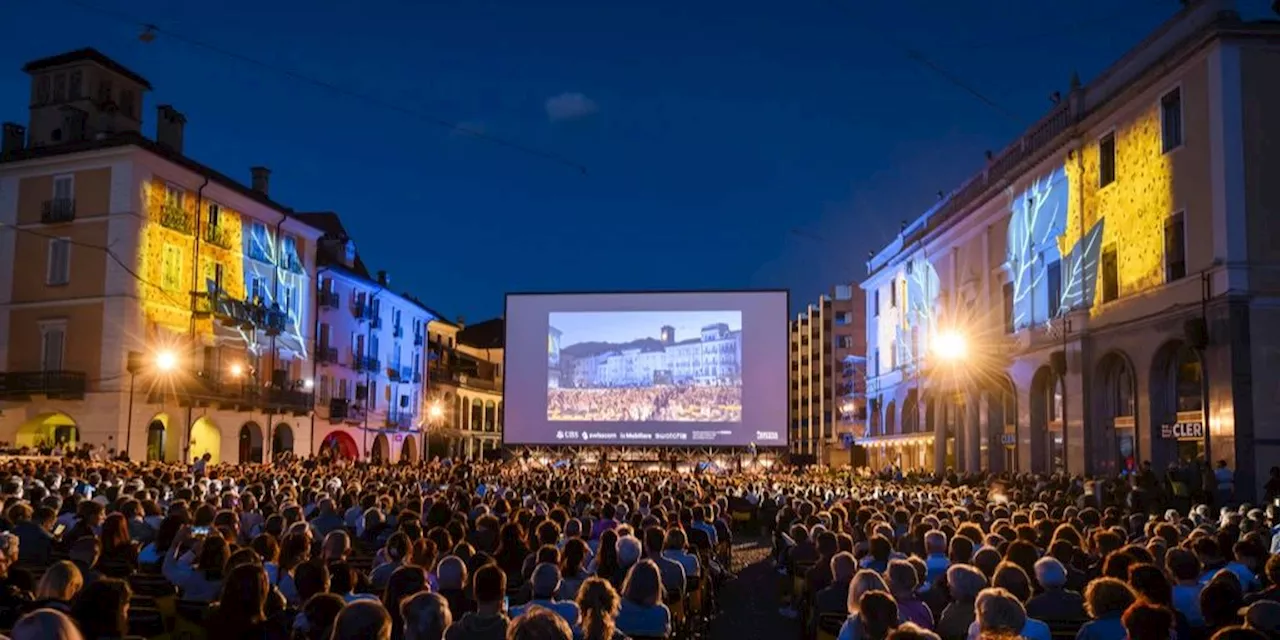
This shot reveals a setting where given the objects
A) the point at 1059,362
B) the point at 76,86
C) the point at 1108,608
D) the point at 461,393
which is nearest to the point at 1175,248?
the point at 1059,362

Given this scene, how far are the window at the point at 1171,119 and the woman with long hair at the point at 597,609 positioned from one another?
23.9 m

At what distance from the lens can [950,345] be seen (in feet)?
144

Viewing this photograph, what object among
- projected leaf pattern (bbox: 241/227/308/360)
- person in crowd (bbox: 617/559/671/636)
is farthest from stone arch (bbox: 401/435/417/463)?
person in crowd (bbox: 617/559/671/636)

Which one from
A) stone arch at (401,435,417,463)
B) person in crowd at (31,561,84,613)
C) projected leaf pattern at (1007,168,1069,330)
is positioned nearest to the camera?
person in crowd at (31,561,84,613)

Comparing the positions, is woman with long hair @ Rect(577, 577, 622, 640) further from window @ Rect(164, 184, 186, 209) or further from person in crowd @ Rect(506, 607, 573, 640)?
window @ Rect(164, 184, 186, 209)

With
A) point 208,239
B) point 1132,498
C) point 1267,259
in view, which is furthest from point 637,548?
point 208,239

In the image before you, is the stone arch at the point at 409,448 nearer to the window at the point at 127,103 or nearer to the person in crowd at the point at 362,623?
the window at the point at 127,103

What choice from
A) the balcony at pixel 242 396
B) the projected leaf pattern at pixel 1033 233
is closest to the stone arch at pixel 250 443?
the balcony at pixel 242 396

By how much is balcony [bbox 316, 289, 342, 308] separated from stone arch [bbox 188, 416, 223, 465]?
11121 mm

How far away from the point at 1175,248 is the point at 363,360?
43.3m

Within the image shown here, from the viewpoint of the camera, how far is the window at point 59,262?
127 ft

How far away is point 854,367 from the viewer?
9138 cm

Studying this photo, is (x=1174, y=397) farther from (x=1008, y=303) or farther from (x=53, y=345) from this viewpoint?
(x=53, y=345)

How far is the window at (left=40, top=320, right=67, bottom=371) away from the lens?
3825 cm
